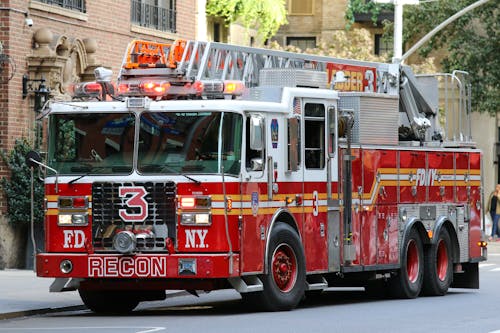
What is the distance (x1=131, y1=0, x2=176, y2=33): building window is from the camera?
31261 millimetres

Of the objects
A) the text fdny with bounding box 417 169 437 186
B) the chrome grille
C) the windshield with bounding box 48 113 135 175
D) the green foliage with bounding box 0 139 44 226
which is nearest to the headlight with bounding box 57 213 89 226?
the chrome grille

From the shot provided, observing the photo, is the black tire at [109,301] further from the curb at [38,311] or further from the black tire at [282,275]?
the black tire at [282,275]

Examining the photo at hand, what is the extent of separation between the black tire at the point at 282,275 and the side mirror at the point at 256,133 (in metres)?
1.13

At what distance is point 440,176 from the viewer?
22.0 metres

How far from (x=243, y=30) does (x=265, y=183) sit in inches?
1001

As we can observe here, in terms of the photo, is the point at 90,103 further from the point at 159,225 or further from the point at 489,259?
the point at 489,259

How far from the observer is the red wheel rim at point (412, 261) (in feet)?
69.7

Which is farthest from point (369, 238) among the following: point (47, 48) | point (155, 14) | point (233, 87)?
point (155, 14)

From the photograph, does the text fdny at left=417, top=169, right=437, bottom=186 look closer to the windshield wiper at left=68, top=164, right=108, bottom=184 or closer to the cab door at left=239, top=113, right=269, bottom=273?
the cab door at left=239, top=113, right=269, bottom=273

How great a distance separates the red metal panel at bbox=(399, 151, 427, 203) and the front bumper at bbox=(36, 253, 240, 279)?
446 centimetres

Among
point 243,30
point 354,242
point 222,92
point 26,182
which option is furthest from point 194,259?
point 243,30

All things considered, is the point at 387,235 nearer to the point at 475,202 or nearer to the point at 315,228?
the point at 315,228

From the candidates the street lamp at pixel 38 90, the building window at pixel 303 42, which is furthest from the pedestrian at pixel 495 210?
the street lamp at pixel 38 90

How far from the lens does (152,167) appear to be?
57.0 ft
